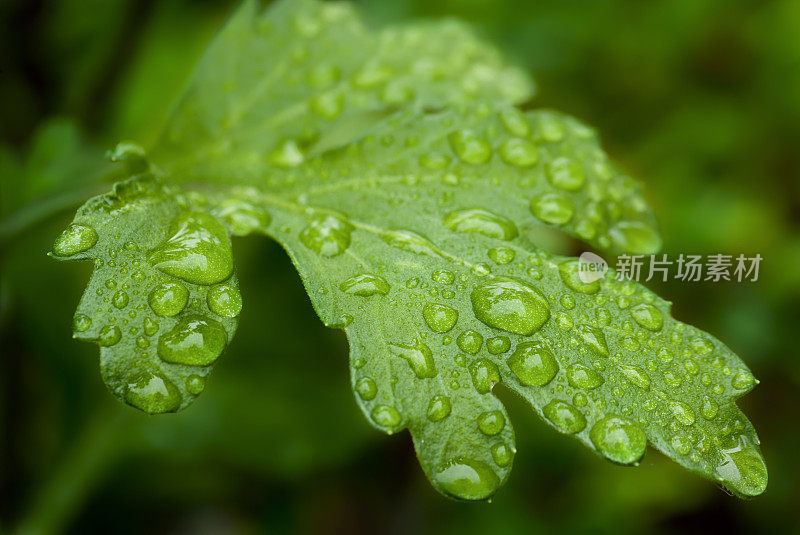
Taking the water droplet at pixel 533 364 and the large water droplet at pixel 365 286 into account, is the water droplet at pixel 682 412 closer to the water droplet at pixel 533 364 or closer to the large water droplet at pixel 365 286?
the water droplet at pixel 533 364

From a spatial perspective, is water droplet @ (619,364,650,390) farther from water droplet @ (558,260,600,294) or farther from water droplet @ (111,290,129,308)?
water droplet @ (111,290,129,308)

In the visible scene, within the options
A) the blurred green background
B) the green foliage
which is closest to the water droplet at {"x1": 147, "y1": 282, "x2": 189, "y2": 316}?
the green foliage

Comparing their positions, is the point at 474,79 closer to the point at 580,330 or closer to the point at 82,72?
the point at 580,330

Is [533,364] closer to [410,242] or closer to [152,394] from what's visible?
[410,242]

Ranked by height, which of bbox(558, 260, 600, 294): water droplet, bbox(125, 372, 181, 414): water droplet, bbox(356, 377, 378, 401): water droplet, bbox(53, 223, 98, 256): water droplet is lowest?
bbox(125, 372, 181, 414): water droplet

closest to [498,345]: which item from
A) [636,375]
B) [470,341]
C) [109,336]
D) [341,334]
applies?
[470,341]

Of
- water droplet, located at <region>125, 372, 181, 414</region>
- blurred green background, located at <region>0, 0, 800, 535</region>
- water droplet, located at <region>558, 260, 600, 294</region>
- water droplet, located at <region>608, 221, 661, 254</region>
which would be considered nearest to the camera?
water droplet, located at <region>125, 372, 181, 414</region>

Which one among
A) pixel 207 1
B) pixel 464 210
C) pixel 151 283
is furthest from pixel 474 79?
pixel 207 1
